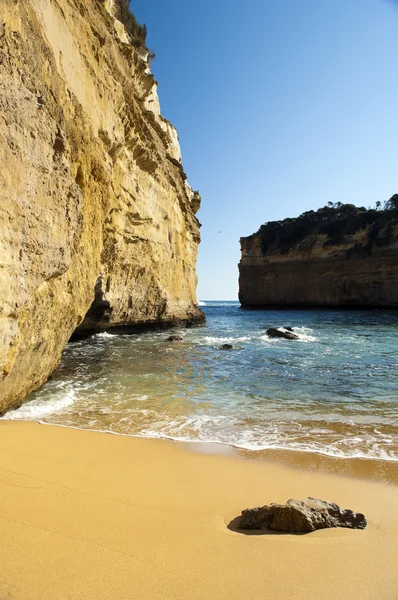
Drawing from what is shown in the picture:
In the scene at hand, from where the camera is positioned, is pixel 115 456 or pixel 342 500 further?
Answer: pixel 115 456

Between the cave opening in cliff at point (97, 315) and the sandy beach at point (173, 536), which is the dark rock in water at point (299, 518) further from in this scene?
the cave opening in cliff at point (97, 315)

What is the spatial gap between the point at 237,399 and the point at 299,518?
154 inches

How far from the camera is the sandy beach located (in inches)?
67.2

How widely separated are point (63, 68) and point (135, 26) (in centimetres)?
1402

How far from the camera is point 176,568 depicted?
1.85 m

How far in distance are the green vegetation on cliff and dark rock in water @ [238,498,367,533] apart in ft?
151

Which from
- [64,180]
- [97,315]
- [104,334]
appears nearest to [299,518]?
[64,180]

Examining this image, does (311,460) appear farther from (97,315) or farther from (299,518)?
(97,315)

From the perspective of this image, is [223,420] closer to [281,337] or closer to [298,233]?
[281,337]

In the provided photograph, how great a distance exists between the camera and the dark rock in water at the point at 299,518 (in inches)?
89.0

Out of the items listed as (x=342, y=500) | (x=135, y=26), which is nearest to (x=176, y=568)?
(x=342, y=500)

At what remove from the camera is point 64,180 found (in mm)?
6000

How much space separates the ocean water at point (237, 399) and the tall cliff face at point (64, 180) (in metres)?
1.18

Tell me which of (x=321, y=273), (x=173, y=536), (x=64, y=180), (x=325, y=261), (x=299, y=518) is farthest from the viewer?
(x=321, y=273)
